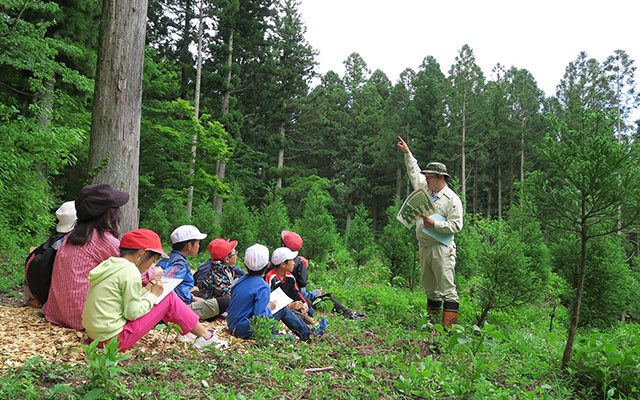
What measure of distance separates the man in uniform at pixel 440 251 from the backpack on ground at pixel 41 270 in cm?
405

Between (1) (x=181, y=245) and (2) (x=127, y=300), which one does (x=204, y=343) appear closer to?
(2) (x=127, y=300)

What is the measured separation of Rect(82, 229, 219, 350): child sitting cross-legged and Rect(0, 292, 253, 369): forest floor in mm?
179

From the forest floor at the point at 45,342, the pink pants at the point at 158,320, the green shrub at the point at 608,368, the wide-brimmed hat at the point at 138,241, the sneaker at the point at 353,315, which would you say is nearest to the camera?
the forest floor at the point at 45,342

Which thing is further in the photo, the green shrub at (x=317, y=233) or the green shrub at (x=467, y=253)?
the green shrub at (x=317, y=233)

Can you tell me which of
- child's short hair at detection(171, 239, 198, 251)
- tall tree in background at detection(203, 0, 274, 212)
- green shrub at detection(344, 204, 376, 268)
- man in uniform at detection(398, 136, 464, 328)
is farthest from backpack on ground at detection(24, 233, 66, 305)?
tall tree in background at detection(203, 0, 274, 212)

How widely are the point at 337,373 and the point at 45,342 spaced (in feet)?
7.87

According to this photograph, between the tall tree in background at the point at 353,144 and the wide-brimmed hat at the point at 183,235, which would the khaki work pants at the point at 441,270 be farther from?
the tall tree in background at the point at 353,144

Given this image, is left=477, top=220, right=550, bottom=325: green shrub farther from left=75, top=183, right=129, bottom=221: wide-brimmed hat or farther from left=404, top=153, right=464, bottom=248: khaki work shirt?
left=75, top=183, right=129, bottom=221: wide-brimmed hat

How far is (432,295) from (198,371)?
3222mm

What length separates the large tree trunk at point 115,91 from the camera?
4.47m

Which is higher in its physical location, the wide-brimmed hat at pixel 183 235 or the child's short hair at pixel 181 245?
the wide-brimmed hat at pixel 183 235

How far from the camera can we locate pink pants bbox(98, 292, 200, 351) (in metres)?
3.12

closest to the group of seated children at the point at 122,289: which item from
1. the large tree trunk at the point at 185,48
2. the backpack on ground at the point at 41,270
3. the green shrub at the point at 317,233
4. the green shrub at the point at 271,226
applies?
the backpack on ground at the point at 41,270

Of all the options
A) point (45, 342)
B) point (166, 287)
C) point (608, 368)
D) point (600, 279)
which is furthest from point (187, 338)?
point (600, 279)
